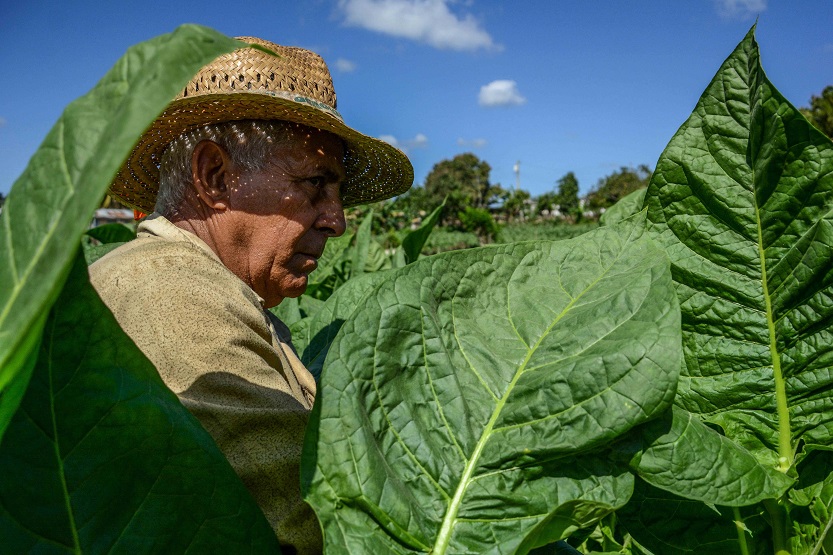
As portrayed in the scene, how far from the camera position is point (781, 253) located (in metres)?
1.13

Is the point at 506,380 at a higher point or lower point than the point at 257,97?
lower

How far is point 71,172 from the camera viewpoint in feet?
1.68

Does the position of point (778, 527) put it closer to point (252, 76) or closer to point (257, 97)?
point (257, 97)

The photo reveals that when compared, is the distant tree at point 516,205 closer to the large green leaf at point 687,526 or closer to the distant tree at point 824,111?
the distant tree at point 824,111

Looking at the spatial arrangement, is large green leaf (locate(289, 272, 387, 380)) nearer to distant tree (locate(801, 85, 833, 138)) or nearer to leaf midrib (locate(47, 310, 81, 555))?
leaf midrib (locate(47, 310, 81, 555))

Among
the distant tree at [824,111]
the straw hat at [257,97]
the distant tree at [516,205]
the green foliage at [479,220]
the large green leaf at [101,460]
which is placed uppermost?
the distant tree at [824,111]

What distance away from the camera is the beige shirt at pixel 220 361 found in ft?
3.81

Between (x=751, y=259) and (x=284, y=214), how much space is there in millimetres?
1100

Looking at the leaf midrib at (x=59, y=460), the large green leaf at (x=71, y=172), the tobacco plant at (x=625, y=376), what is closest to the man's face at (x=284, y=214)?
the tobacco plant at (x=625, y=376)

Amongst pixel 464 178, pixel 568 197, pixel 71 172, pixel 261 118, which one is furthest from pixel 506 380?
pixel 464 178

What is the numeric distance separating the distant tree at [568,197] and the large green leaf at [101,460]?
56879 mm

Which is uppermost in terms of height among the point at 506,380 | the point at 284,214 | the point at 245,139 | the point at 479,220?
the point at 479,220

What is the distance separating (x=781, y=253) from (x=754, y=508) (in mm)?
407

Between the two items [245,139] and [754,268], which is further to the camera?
[245,139]
